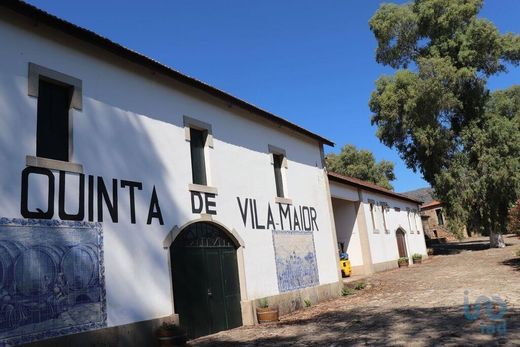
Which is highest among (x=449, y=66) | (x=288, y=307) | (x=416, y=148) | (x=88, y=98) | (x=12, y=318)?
(x=449, y=66)

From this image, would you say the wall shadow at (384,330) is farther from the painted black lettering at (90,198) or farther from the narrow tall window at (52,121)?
the narrow tall window at (52,121)

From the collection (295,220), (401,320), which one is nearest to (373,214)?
(295,220)

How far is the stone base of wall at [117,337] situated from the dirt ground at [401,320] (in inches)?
48.8

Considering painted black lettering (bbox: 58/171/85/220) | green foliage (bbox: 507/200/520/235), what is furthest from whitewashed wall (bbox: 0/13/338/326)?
green foliage (bbox: 507/200/520/235)

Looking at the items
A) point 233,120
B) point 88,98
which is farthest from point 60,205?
point 233,120

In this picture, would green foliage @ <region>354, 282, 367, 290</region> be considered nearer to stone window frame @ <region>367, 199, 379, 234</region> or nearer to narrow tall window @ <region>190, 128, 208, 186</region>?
stone window frame @ <region>367, 199, 379, 234</region>

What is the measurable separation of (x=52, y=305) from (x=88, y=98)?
371cm

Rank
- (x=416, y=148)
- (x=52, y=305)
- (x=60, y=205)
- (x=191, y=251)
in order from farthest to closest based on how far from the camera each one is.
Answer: (x=416, y=148) → (x=191, y=251) → (x=60, y=205) → (x=52, y=305)

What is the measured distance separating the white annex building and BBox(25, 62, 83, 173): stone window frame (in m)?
0.02

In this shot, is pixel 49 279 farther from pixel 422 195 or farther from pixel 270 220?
pixel 422 195

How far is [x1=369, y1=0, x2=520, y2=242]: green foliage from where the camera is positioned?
84.3 feet

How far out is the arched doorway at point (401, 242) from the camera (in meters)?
Result: 26.0

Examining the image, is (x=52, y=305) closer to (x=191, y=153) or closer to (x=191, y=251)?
(x=191, y=251)

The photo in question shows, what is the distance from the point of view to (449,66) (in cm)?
2581
